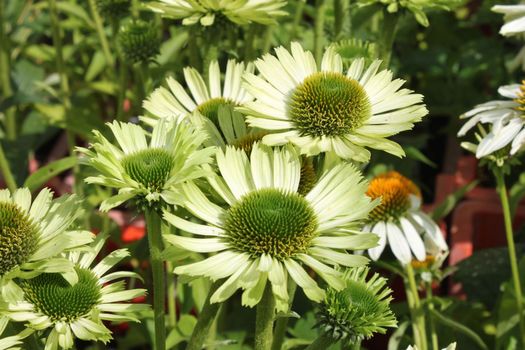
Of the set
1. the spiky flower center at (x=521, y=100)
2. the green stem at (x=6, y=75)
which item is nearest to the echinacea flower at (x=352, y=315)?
the spiky flower center at (x=521, y=100)

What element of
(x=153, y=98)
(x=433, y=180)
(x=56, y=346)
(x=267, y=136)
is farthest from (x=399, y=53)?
(x=56, y=346)

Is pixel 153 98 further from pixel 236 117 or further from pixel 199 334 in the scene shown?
pixel 199 334

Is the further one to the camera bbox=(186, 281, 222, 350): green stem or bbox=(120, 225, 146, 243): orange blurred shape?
bbox=(120, 225, 146, 243): orange blurred shape

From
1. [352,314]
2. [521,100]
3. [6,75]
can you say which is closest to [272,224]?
[352,314]

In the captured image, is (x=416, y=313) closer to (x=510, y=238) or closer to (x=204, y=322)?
(x=510, y=238)

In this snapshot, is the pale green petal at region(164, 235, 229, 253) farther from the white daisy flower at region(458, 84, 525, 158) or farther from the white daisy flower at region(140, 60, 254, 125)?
the white daisy flower at region(458, 84, 525, 158)

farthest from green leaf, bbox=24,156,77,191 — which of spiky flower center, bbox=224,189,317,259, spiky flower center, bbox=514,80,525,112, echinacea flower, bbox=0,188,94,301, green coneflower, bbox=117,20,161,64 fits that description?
spiky flower center, bbox=514,80,525,112
